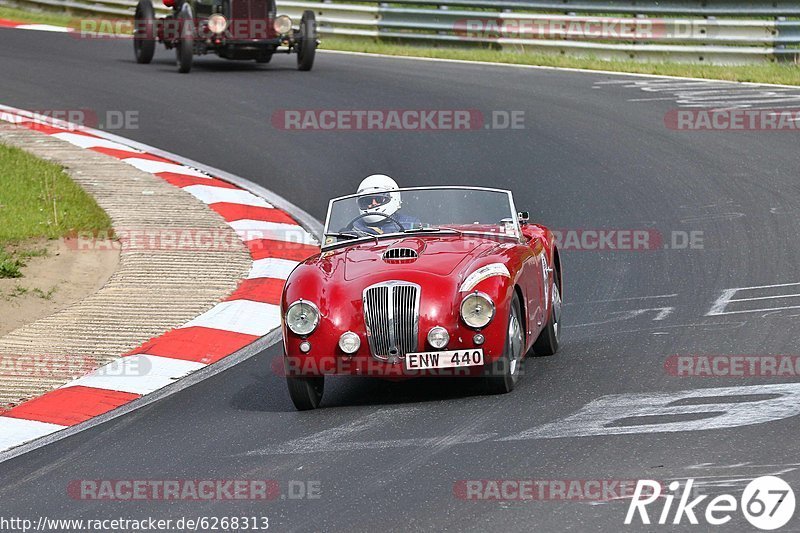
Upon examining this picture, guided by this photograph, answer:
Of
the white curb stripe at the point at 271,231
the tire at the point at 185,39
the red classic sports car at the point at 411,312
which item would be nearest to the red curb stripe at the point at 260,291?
the white curb stripe at the point at 271,231

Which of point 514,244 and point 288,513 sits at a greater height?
point 514,244

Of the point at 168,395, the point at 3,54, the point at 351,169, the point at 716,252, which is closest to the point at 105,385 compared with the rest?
the point at 168,395

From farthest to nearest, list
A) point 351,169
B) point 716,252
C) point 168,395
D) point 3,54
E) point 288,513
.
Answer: point 3,54 < point 351,169 < point 716,252 < point 168,395 < point 288,513

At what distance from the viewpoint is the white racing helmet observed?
28.2 ft

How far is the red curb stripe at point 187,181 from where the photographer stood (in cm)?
1404

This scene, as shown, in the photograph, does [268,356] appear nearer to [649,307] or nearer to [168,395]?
[168,395]

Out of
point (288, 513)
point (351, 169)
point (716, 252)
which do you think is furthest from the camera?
point (351, 169)

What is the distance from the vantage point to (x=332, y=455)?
6496 mm

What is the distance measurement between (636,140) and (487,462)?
9.53 metres

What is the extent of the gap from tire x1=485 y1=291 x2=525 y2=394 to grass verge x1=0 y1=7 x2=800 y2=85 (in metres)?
11.5

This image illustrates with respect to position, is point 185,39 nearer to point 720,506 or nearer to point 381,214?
point 381,214

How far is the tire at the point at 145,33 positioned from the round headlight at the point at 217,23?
1.20 m

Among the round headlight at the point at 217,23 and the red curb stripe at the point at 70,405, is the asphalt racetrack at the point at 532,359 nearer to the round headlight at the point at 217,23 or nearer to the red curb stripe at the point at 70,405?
the red curb stripe at the point at 70,405

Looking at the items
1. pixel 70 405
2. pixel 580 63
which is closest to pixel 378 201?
pixel 70 405
